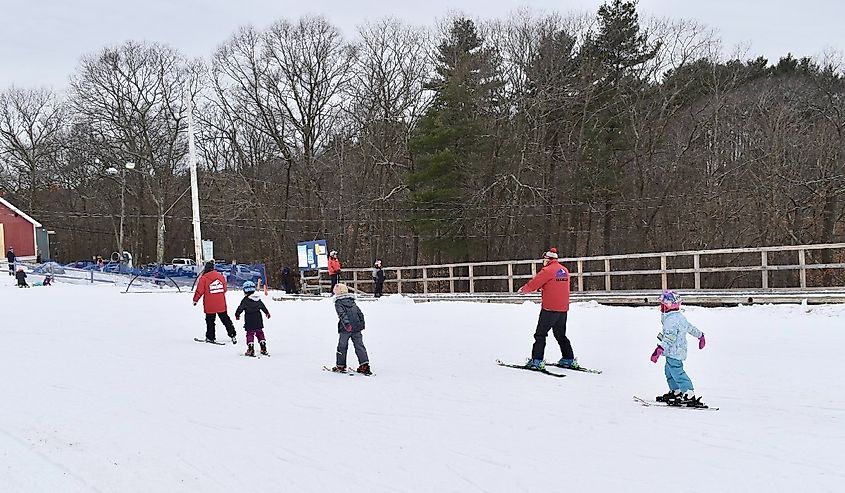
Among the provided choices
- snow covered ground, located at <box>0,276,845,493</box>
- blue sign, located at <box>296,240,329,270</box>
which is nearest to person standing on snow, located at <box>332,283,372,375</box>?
snow covered ground, located at <box>0,276,845,493</box>

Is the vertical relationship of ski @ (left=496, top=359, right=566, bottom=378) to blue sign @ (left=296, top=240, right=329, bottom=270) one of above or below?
below

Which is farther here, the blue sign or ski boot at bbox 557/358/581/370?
the blue sign

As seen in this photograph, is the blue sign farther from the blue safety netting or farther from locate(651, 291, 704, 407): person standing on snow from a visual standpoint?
locate(651, 291, 704, 407): person standing on snow

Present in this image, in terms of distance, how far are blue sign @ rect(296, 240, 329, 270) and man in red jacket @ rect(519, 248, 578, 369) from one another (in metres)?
17.7

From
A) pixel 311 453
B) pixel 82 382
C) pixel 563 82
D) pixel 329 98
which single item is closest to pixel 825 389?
pixel 311 453

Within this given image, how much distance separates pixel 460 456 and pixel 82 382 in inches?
223

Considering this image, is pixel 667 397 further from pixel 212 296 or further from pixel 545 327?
pixel 212 296

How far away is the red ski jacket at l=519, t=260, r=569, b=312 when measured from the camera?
10266 millimetres

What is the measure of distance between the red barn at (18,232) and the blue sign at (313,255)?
26.2 metres

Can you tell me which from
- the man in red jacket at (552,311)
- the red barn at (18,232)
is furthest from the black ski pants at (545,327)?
the red barn at (18,232)

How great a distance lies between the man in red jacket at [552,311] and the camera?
10227 mm

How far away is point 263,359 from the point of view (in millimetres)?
11719

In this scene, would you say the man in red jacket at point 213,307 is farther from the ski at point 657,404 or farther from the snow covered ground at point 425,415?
the ski at point 657,404

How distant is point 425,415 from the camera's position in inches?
302
